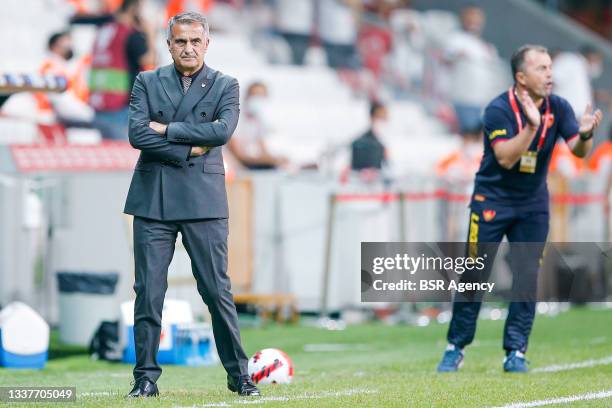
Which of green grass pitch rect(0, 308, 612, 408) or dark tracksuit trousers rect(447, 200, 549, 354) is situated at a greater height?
dark tracksuit trousers rect(447, 200, 549, 354)

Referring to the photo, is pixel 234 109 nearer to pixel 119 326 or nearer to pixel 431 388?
pixel 431 388

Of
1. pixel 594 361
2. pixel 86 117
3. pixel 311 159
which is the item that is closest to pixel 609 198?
pixel 311 159

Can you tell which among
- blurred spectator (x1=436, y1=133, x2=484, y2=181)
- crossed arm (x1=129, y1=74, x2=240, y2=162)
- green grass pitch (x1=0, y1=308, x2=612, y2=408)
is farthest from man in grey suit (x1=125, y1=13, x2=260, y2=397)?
blurred spectator (x1=436, y1=133, x2=484, y2=181)

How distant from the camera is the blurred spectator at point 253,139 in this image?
17797 millimetres

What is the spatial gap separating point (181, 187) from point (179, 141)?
247mm

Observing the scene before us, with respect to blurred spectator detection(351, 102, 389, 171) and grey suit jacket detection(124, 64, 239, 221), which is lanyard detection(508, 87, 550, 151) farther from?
blurred spectator detection(351, 102, 389, 171)

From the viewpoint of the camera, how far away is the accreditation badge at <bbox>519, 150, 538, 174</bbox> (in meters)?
9.91

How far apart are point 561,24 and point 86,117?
13.1 metres

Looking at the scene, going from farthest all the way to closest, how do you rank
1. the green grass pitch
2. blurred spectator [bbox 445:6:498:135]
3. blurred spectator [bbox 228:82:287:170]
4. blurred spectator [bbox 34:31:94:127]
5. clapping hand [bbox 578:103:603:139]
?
blurred spectator [bbox 445:6:498:135]
blurred spectator [bbox 228:82:287:170]
blurred spectator [bbox 34:31:94:127]
clapping hand [bbox 578:103:603:139]
the green grass pitch

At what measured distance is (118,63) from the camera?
17266 mm

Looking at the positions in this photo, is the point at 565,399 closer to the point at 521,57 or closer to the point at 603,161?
the point at 521,57

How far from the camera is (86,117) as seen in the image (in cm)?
1684

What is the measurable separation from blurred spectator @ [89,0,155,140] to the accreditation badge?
7842mm

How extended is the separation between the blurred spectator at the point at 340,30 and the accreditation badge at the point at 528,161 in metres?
15.1
